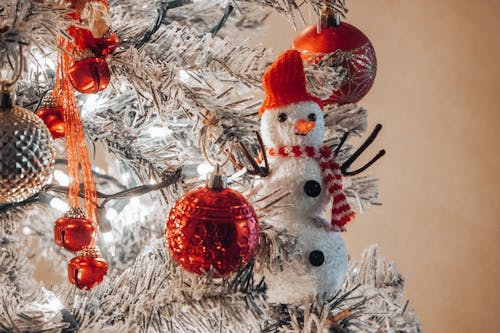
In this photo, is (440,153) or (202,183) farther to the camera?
(440,153)

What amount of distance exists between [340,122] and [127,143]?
0.23 meters

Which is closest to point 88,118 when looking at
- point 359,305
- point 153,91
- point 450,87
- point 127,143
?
point 127,143

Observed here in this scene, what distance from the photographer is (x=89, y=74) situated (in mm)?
507

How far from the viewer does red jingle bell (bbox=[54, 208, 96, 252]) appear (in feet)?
1.87

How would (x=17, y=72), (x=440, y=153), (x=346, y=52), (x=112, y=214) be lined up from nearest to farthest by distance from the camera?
(x=17, y=72), (x=346, y=52), (x=112, y=214), (x=440, y=153)

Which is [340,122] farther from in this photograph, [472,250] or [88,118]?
[472,250]

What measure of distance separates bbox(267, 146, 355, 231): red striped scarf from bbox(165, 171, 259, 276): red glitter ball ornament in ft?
0.31

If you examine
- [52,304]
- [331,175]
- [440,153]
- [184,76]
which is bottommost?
[52,304]

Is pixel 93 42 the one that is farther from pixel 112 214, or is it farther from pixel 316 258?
pixel 112 214

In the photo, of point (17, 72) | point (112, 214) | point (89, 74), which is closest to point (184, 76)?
point (89, 74)

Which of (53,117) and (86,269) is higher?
(53,117)

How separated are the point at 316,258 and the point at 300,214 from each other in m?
0.04

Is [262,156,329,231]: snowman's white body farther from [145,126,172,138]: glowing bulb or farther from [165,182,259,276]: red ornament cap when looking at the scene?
[145,126,172,138]: glowing bulb

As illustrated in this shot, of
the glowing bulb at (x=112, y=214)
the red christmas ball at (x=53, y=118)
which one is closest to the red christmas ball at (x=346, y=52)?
the red christmas ball at (x=53, y=118)
